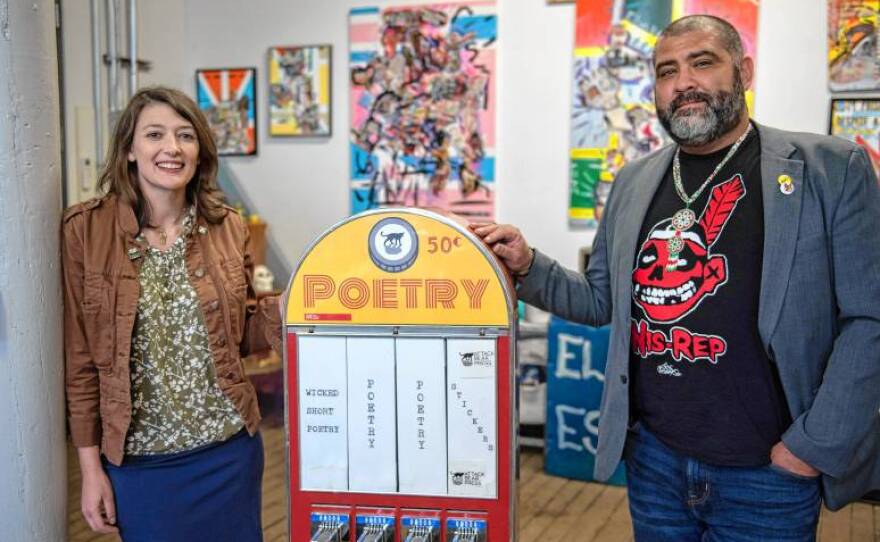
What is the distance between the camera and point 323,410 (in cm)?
152

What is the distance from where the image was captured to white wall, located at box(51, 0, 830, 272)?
4.00 meters

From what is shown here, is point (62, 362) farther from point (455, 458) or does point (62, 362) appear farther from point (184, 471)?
point (455, 458)

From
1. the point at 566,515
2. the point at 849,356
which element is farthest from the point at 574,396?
the point at 849,356

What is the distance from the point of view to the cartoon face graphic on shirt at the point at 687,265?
1.65 metres

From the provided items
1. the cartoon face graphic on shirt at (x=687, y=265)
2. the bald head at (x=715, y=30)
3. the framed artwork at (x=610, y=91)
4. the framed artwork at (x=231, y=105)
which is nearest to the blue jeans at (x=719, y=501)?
the cartoon face graphic on shirt at (x=687, y=265)

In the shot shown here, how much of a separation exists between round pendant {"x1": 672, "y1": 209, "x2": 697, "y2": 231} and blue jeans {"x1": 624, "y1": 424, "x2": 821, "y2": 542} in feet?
1.52

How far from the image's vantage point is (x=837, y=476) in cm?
155

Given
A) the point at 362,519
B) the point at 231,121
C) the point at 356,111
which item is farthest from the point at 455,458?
the point at 231,121

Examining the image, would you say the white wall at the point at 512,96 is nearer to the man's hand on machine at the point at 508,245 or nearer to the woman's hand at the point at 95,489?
the man's hand on machine at the point at 508,245

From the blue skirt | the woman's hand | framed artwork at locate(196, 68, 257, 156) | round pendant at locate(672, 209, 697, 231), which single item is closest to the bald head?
round pendant at locate(672, 209, 697, 231)

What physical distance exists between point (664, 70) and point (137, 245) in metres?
1.24

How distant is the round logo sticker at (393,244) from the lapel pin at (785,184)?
0.75 m

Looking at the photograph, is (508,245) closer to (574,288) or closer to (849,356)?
(574,288)

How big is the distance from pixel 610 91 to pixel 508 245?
→ 283 cm
